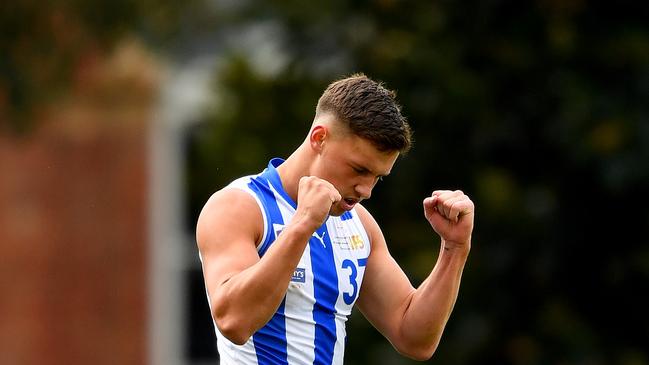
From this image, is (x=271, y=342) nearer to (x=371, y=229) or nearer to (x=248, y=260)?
(x=248, y=260)

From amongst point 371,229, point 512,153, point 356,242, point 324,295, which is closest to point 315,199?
point 324,295

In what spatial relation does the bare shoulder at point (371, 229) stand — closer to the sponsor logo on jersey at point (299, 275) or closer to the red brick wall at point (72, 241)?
the sponsor logo on jersey at point (299, 275)

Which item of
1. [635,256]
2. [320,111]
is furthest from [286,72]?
[320,111]

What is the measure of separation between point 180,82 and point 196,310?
299 cm

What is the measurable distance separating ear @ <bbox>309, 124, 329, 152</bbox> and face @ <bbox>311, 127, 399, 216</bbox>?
0.08 feet

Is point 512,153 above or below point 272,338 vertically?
below

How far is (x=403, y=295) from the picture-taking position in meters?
6.20

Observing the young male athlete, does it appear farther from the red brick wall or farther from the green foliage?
the red brick wall

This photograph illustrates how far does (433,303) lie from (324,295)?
1.53 ft

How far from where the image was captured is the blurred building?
17750mm

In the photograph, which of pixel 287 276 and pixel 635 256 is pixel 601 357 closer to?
pixel 635 256

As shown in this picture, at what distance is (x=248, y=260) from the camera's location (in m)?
5.52

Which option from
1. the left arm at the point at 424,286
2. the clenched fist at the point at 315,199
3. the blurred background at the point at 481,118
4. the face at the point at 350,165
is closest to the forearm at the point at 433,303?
the left arm at the point at 424,286

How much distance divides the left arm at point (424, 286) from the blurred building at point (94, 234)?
11.2m
